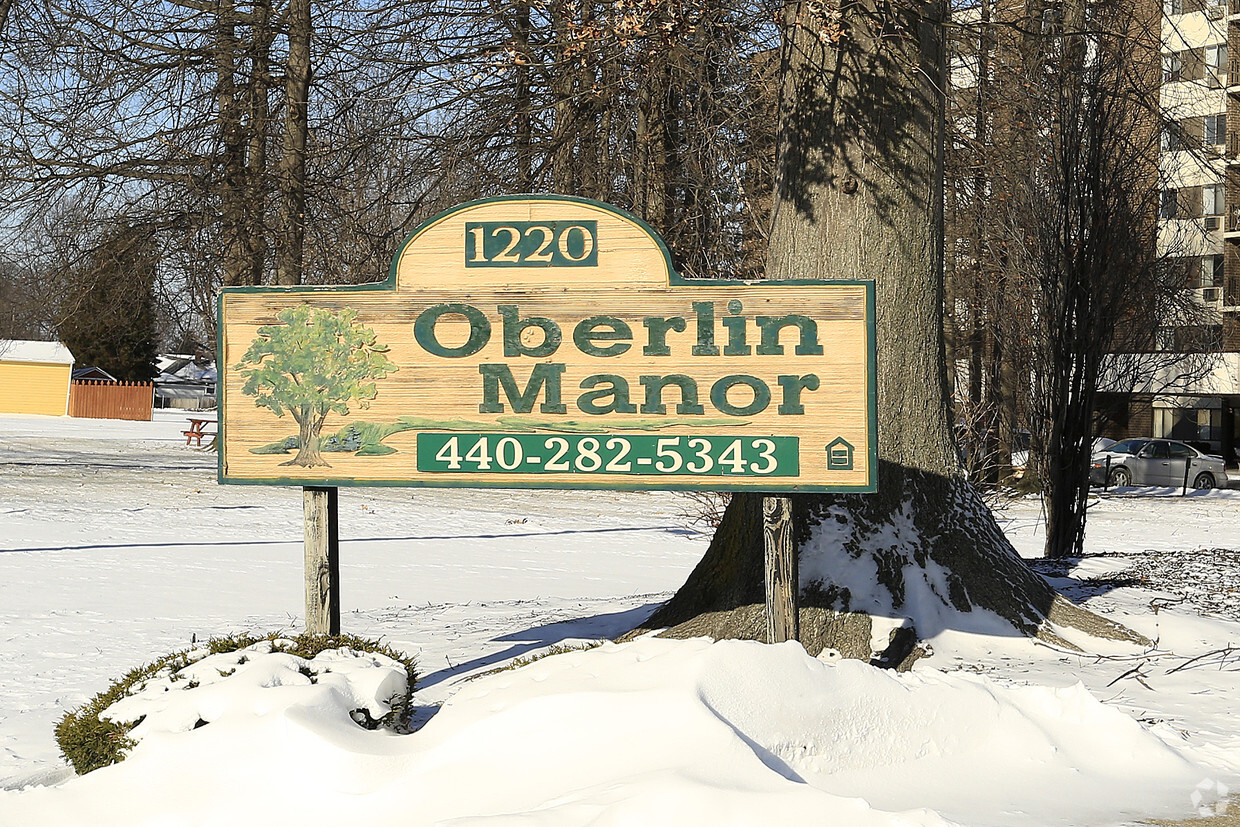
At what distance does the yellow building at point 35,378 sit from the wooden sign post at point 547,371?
56.0 meters

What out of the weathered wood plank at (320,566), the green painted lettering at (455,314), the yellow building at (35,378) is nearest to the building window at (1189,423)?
the green painted lettering at (455,314)

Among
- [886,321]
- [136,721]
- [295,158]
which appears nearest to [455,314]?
[136,721]

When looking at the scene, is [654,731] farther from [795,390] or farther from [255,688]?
[795,390]

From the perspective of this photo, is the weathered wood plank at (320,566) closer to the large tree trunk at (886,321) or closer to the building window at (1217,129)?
the large tree trunk at (886,321)

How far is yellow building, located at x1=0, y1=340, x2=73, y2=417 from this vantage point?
56.6 metres

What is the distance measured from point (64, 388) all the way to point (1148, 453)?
158 feet

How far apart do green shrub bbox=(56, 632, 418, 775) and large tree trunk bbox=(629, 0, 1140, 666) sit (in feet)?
7.07

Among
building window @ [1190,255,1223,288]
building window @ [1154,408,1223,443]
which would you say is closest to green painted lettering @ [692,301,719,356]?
building window @ [1190,255,1223,288]

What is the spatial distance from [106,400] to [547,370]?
58262mm

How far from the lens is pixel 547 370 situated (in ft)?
20.0

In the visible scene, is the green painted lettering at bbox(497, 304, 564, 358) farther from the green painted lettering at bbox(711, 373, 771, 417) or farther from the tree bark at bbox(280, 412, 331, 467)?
the tree bark at bbox(280, 412, 331, 467)

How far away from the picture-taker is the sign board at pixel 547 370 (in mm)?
5891

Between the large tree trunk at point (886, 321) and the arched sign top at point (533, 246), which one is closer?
the arched sign top at point (533, 246)

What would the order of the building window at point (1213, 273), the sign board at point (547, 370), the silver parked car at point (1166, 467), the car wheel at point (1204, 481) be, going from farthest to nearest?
the building window at point (1213, 273) < the car wheel at point (1204, 481) < the silver parked car at point (1166, 467) < the sign board at point (547, 370)
